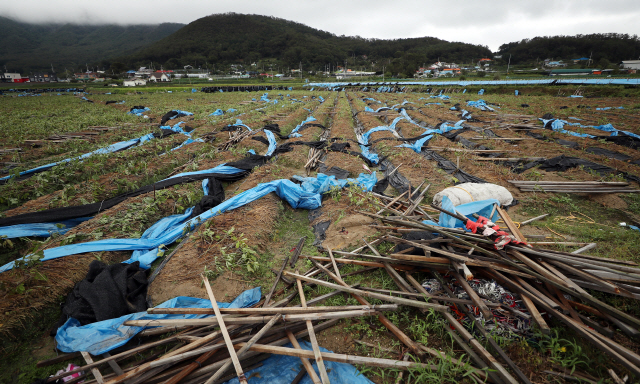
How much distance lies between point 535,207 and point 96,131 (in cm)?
2217

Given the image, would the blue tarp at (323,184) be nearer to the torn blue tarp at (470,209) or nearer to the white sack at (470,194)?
the white sack at (470,194)

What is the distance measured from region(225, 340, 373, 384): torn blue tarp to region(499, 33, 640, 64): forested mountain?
10951cm

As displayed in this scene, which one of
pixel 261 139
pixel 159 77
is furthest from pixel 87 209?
pixel 159 77

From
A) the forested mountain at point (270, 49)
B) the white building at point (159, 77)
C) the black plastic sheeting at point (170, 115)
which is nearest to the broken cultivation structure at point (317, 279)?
the black plastic sheeting at point (170, 115)

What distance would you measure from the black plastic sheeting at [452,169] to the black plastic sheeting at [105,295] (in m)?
9.08

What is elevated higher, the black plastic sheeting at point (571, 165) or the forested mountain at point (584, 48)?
the forested mountain at point (584, 48)

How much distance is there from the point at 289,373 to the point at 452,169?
8.85 metres

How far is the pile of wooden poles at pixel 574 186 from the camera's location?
6699 mm

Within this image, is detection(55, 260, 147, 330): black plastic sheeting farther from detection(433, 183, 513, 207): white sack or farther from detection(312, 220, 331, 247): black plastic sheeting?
detection(433, 183, 513, 207): white sack

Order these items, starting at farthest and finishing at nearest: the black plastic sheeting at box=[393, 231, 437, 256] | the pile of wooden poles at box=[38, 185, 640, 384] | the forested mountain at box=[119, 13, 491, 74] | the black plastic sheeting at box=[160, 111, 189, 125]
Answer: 1. the forested mountain at box=[119, 13, 491, 74]
2. the black plastic sheeting at box=[160, 111, 189, 125]
3. the black plastic sheeting at box=[393, 231, 437, 256]
4. the pile of wooden poles at box=[38, 185, 640, 384]

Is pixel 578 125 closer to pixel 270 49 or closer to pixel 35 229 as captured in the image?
pixel 35 229

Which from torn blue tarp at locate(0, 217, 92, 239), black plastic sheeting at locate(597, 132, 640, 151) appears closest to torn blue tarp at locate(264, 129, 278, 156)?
torn blue tarp at locate(0, 217, 92, 239)

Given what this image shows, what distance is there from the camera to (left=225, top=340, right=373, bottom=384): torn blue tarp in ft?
9.61

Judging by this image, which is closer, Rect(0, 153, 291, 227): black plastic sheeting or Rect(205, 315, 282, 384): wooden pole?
Rect(205, 315, 282, 384): wooden pole
